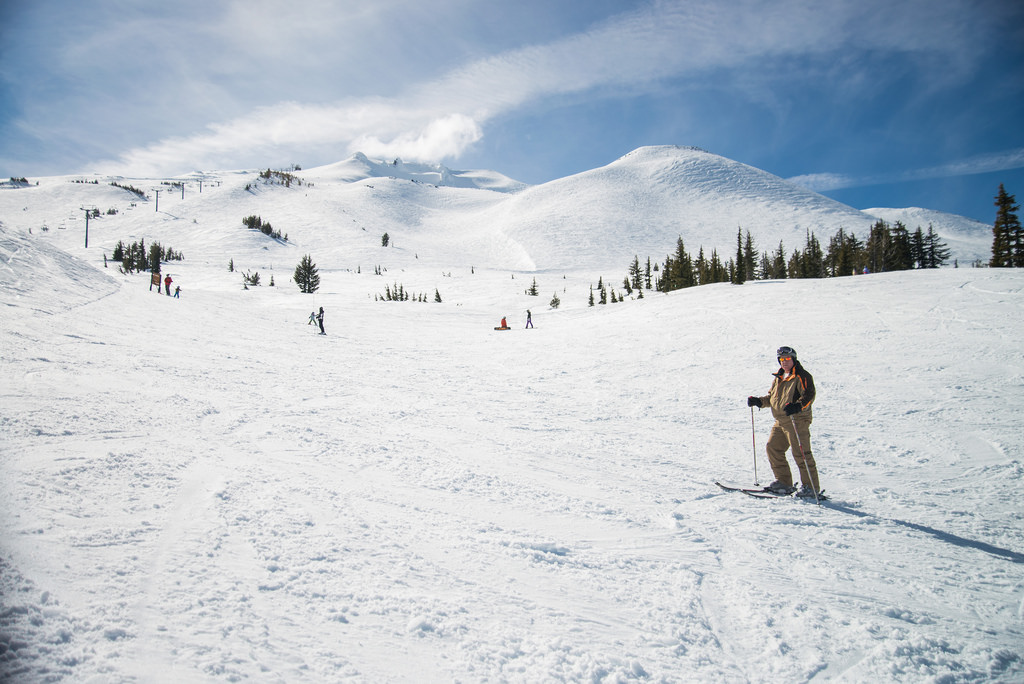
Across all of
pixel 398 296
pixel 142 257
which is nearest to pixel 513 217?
pixel 398 296

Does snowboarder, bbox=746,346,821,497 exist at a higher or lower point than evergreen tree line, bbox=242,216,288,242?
lower

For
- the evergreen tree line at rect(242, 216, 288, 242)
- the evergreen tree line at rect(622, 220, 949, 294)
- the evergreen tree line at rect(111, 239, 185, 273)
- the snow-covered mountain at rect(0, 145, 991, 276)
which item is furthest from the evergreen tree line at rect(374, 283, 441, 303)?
the evergreen tree line at rect(242, 216, 288, 242)

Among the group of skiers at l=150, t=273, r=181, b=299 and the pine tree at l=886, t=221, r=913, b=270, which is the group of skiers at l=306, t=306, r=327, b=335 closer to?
the group of skiers at l=150, t=273, r=181, b=299

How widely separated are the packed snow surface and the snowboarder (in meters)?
0.35

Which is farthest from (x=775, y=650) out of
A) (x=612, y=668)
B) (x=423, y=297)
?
(x=423, y=297)

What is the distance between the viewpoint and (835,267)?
56.8 meters

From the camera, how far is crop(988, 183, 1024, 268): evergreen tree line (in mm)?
41750

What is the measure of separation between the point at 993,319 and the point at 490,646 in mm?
22151

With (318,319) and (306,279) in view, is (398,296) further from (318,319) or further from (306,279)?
(318,319)

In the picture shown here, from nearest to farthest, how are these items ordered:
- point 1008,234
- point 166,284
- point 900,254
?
point 166,284 → point 1008,234 → point 900,254

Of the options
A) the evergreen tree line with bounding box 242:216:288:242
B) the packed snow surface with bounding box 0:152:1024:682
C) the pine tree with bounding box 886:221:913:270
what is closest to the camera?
the packed snow surface with bounding box 0:152:1024:682

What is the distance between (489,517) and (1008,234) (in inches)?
2422

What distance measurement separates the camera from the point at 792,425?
20.6 ft

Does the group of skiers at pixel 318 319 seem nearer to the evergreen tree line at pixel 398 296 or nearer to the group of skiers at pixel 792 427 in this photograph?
the evergreen tree line at pixel 398 296
